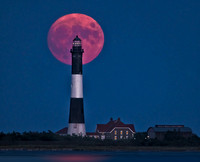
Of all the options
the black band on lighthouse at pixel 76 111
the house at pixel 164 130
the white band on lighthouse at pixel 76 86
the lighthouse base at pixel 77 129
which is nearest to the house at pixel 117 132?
the house at pixel 164 130

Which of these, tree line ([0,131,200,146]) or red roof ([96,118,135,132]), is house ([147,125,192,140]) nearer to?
red roof ([96,118,135,132])

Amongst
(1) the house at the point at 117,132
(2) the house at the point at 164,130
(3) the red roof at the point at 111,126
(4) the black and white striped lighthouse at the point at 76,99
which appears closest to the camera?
(4) the black and white striped lighthouse at the point at 76,99

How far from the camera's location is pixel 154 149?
8631 centimetres

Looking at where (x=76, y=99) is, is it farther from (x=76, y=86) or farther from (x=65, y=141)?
(x=65, y=141)

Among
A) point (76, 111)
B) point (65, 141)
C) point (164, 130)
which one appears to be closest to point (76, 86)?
point (76, 111)

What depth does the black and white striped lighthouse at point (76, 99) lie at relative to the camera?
83.5 metres

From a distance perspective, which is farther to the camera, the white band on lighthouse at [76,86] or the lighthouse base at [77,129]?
the lighthouse base at [77,129]

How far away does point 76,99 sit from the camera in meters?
83.6

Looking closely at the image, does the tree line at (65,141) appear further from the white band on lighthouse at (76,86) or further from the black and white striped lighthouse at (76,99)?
the white band on lighthouse at (76,86)

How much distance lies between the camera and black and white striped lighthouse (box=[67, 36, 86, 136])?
274 ft

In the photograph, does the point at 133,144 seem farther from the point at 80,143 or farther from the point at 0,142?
the point at 0,142

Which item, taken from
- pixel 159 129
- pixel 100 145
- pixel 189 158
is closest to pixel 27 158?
pixel 100 145

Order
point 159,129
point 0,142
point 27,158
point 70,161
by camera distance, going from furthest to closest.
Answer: point 159,129
point 0,142
point 27,158
point 70,161

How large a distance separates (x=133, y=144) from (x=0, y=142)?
1856cm
